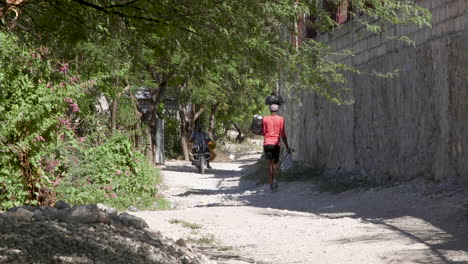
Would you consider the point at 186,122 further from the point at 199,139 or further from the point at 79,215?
the point at 79,215

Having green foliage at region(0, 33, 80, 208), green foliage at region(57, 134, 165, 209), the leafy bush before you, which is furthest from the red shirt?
green foliage at region(0, 33, 80, 208)

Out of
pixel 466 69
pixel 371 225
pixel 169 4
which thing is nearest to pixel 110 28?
pixel 169 4

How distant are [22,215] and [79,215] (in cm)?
49

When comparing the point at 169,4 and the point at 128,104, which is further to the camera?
the point at 128,104

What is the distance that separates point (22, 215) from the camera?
23.2 ft

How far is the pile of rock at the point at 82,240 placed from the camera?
19.3 feet

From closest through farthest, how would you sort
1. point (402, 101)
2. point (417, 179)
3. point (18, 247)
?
point (18, 247) < point (417, 179) < point (402, 101)

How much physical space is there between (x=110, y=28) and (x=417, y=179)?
6.20m

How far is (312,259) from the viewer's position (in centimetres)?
764

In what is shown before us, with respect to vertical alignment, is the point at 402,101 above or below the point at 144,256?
above

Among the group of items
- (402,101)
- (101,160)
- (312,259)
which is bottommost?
(312,259)

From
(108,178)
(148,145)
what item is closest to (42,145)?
(108,178)

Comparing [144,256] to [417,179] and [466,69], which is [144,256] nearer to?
[466,69]

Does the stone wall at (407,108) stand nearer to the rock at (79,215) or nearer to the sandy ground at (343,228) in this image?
the sandy ground at (343,228)
